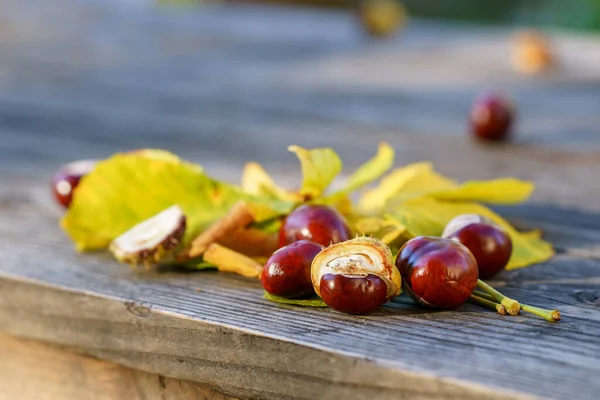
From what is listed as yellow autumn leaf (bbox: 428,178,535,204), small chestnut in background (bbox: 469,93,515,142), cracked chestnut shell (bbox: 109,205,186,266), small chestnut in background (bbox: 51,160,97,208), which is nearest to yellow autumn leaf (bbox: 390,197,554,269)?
yellow autumn leaf (bbox: 428,178,535,204)

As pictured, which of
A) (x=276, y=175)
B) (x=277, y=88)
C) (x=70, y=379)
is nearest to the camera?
(x=70, y=379)

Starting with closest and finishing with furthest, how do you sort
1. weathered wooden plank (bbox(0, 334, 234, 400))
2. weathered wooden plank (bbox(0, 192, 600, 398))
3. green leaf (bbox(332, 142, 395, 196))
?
weathered wooden plank (bbox(0, 192, 600, 398)), weathered wooden plank (bbox(0, 334, 234, 400)), green leaf (bbox(332, 142, 395, 196))

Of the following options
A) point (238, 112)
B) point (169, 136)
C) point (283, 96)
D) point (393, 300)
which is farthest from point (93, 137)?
point (393, 300)

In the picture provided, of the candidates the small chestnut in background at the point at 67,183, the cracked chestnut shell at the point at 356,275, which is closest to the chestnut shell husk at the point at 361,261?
the cracked chestnut shell at the point at 356,275

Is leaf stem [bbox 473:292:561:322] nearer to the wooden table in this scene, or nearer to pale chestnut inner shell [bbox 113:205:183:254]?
the wooden table

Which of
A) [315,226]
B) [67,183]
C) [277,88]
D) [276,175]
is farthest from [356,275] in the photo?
[277,88]

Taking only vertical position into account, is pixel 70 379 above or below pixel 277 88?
below

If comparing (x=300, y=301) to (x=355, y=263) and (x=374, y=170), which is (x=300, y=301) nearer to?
(x=355, y=263)
